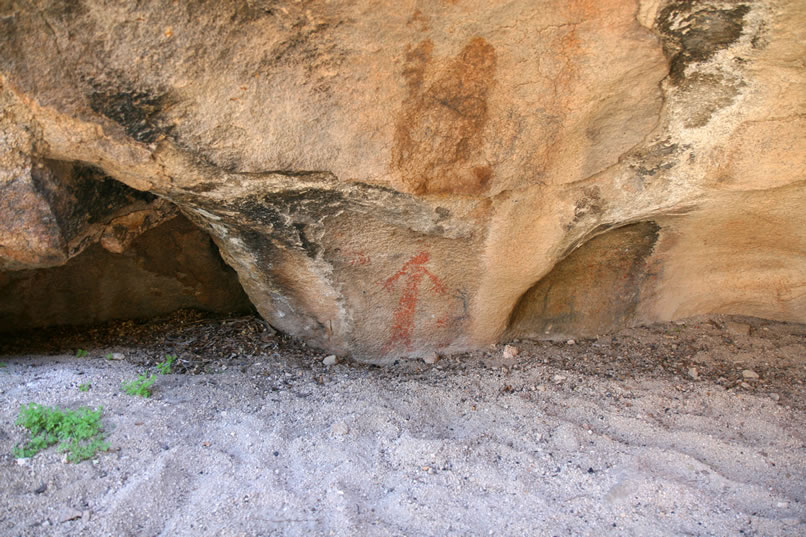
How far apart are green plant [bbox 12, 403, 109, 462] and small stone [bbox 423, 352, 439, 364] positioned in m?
1.19

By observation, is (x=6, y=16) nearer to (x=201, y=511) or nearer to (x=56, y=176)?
(x=56, y=176)

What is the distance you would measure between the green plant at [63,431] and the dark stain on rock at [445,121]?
113 centimetres

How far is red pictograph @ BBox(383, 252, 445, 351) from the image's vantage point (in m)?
2.36

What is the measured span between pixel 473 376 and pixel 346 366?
1.67ft

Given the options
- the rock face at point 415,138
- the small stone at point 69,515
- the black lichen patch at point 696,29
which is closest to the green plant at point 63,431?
the small stone at point 69,515

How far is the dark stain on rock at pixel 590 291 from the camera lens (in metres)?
2.54

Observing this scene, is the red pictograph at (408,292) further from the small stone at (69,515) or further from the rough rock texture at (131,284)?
the small stone at (69,515)

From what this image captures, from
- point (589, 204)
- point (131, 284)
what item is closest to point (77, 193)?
point (131, 284)

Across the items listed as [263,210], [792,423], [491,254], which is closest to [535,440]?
[491,254]

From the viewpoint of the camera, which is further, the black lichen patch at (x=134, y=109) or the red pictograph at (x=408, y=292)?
the red pictograph at (x=408, y=292)

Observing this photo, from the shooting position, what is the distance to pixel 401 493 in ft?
5.45

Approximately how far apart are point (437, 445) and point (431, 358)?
69cm

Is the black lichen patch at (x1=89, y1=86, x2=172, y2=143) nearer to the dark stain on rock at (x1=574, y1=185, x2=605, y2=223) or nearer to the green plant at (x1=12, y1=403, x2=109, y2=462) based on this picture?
the green plant at (x1=12, y1=403, x2=109, y2=462)

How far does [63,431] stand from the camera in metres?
1.74
